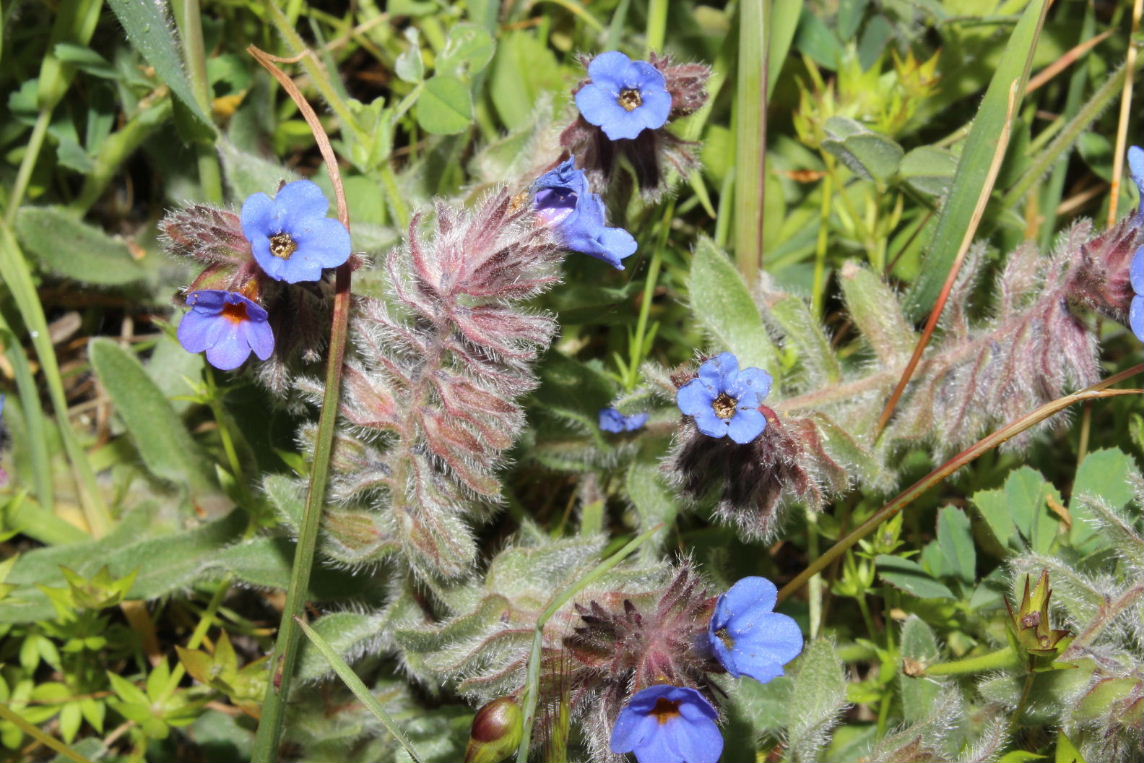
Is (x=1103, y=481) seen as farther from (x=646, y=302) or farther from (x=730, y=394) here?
(x=646, y=302)

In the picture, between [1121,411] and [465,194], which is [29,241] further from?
[1121,411]

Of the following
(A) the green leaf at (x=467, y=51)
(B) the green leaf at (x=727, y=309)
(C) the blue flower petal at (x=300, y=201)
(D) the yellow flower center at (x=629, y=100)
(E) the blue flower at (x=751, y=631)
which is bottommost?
(E) the blue flower at (x=751, y=631)

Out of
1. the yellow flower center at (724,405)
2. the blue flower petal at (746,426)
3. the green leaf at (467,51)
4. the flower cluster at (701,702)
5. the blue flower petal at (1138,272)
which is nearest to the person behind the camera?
the flower cluster at (701,702)

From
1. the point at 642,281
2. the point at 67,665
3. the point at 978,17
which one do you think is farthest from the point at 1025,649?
the point at 67,665

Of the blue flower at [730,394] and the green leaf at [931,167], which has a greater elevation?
the green leaf at [931,167]

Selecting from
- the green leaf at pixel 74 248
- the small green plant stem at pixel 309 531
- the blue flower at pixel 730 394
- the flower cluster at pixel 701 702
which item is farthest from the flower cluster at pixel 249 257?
the green leaf at pixel 74 248

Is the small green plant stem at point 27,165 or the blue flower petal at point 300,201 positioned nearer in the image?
the blue flower petal at point 300,201

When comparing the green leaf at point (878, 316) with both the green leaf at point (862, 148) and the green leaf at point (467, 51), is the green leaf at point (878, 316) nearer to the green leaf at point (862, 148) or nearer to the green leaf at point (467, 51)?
the green leaf at point (862, 148)

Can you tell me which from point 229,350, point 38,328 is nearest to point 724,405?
point 229,350
